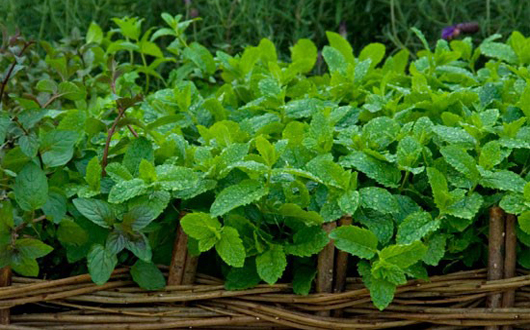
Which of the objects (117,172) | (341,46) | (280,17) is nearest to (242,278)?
(117,172)

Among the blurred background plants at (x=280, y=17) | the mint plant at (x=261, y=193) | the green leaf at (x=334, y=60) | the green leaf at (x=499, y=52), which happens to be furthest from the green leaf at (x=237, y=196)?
the blurred background plants at (x=280, y=17)

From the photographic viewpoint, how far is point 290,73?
1.67m

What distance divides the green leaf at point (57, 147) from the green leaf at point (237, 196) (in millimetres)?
235

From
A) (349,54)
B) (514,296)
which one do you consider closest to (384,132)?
(514,296)

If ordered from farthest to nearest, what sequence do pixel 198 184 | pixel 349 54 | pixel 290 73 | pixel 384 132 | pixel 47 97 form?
pixel 349 54 < pixel 290 73 < pixel 47 97 < pixel 384 132 < pixel 198 184

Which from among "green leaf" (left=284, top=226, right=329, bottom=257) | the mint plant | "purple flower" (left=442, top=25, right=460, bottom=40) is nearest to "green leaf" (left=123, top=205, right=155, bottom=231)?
the mint plant

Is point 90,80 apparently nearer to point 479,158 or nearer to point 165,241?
point 165,241

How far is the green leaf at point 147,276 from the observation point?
121 centimetres

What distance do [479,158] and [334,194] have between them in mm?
236

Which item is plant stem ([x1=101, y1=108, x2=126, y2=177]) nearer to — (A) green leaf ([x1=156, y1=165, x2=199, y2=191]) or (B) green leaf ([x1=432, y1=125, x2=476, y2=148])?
(A) green leaf ([x1=156, y1=165, x2=199, y2=191])

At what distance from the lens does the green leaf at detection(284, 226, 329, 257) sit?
1161 mm

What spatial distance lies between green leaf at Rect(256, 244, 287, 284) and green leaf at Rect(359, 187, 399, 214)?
5.7 inches

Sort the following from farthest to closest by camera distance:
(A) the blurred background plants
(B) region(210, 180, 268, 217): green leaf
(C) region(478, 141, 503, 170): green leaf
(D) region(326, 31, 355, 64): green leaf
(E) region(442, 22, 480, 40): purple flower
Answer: (A) the blurred background plants < (E) region(442, 22, 480, 40): purple flower < (D) region(326, 31, 355, 64): green leaf < (C) region(478, 141, 503, 170): green leaf < (B) region(210, 180, 268, 217): green leaf

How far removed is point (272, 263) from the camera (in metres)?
1.18
